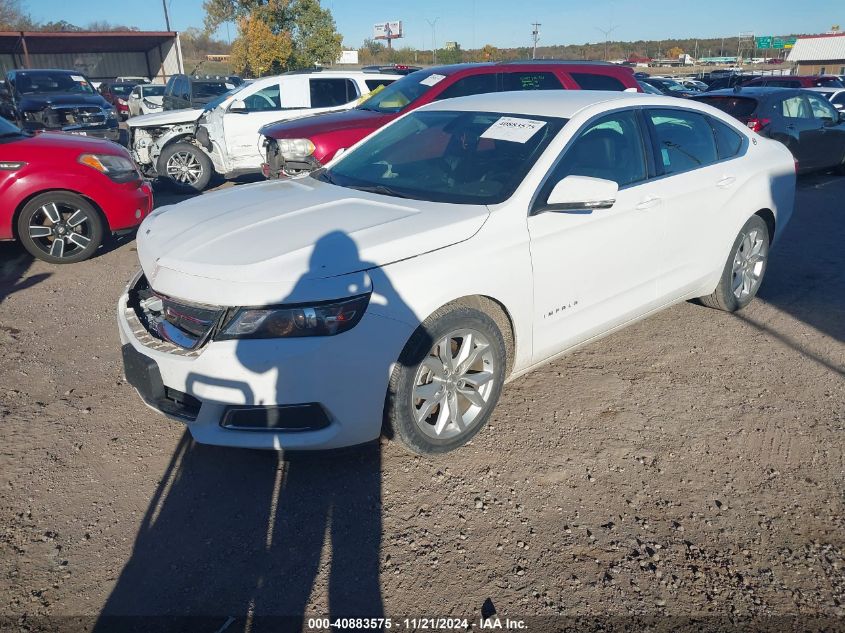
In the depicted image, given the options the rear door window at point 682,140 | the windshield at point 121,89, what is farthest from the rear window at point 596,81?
the windshield at point 121,89

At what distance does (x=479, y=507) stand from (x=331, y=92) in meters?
9.07

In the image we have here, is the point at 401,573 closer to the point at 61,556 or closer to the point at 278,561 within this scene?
the point at 278,561

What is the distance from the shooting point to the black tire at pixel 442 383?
9.81ft

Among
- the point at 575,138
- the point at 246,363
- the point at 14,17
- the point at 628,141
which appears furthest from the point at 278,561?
the point at 14,17

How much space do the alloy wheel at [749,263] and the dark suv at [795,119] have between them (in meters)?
6.08

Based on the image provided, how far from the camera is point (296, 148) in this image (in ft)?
25.5

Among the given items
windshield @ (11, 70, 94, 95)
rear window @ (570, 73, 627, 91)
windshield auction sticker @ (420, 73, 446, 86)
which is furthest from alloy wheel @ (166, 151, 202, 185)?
windshield @ (11, 70, 94, 95)

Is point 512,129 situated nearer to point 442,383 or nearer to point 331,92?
point 442,383

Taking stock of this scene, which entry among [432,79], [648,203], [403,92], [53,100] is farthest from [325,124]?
[53,100]

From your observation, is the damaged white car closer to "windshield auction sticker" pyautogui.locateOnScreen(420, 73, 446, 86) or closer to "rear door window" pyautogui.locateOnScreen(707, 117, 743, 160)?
"windshield auction sticker" pyautogui.locateOnScreen(420, 73, 446, 86)

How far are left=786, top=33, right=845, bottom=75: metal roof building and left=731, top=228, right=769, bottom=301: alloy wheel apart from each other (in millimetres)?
58759

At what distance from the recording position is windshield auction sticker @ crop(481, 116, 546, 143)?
3756 millimetres

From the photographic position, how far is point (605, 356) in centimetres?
452

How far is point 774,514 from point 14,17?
72.9 m
